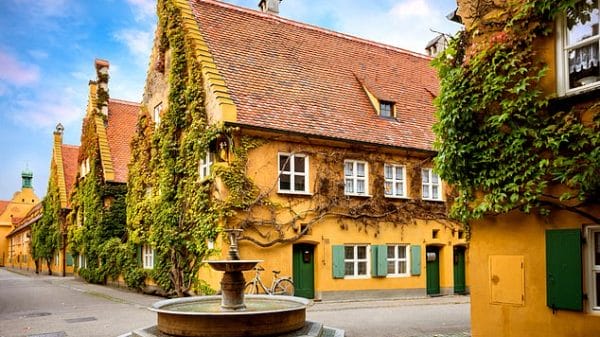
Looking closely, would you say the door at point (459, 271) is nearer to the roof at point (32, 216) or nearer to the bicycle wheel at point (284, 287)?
the bicycle wheel at point (284, 287)

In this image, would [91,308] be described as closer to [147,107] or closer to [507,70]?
[147,107]

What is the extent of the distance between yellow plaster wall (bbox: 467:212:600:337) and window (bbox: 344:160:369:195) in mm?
10486

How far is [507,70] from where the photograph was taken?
10328 mm

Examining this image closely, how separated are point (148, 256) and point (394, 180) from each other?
11.5 meters

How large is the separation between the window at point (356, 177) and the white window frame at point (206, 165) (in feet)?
16.7

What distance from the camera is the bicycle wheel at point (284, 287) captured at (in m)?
18.5

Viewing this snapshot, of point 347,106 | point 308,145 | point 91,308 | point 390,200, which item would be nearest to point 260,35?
point 347,106

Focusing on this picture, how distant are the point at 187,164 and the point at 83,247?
17364 mm

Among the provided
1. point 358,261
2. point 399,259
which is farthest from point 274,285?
point 399,259

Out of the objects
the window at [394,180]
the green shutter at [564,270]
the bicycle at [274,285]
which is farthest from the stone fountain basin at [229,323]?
the window at [394,180]

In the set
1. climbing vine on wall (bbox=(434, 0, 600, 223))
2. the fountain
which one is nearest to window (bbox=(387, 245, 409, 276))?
the fountain

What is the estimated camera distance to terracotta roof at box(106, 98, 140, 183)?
34.1 meters

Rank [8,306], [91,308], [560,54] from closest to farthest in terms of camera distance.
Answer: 1. [560,54]
2. [91,308]
3. [8,306]

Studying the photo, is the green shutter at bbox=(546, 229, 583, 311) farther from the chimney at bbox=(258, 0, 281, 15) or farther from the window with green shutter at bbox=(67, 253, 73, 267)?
the window with green shutter at bbox=(67, 253, 73, 267)
